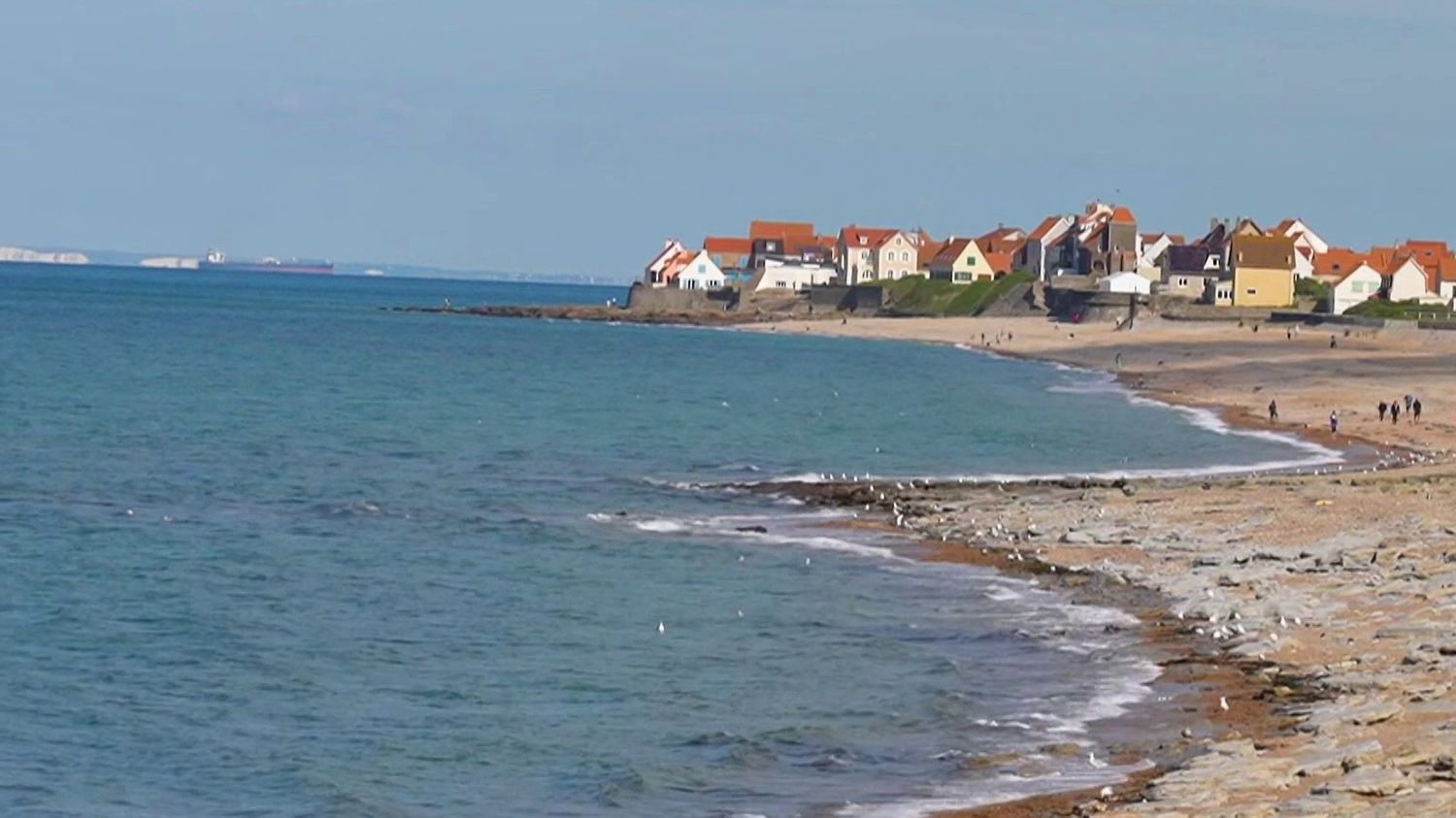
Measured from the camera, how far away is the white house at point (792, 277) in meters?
162

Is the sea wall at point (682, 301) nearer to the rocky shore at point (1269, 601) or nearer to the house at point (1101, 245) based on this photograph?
the house at point (1101, 245)

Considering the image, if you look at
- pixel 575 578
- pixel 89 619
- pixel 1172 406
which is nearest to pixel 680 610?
pixel 575 578

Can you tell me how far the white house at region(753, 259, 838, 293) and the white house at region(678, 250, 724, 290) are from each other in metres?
4.17

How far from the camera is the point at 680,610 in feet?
85.7

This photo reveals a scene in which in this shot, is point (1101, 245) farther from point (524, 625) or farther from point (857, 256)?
point (524, 625)

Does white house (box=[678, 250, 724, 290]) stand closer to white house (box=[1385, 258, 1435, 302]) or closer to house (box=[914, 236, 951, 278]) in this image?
house (box=[914, 236, 951, 278])

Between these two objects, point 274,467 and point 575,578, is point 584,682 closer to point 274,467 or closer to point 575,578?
point 575,578

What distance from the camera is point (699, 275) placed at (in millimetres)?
167750

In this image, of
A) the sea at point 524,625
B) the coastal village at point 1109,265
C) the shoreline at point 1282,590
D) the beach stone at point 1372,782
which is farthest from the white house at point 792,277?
the beach stone at point 1372,782

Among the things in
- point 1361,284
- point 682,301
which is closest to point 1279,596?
point 1361,284

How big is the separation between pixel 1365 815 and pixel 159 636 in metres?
14.4

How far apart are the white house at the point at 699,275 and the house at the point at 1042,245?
2396 centimetres

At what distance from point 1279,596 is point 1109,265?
397ft

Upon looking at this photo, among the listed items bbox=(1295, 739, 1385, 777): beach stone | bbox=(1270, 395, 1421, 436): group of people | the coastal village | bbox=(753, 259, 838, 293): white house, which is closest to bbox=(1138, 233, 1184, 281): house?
the coastal village
